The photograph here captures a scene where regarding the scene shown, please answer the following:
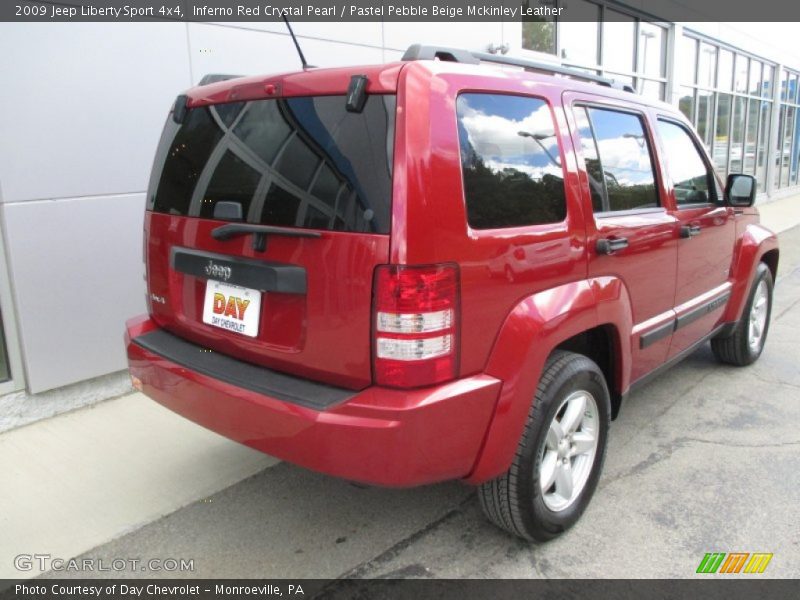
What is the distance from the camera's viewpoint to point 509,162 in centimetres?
239

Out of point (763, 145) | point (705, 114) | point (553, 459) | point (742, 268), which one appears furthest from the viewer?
point (763, 145)

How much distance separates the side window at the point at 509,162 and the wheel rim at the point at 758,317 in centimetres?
287

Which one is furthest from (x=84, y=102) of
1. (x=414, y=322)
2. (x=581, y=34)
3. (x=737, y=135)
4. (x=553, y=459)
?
(x=737, y=135)

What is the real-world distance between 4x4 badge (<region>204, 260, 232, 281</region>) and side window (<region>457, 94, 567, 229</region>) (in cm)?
93

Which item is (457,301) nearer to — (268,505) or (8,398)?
(268,505)

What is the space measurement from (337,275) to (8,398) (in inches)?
109

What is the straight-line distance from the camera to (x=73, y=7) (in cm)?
387

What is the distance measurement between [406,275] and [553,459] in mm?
1140

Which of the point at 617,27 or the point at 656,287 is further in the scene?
the point at 617,27

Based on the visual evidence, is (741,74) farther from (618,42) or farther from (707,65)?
(618,42)

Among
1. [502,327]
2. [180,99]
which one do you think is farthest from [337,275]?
[180,99]

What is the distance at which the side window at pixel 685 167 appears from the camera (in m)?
3.62

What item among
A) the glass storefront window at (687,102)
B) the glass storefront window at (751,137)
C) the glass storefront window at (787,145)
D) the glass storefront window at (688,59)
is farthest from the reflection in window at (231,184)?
the glass storefront window at (787,145)

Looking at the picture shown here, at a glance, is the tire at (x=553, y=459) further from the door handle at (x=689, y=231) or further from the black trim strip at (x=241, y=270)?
the door handle at (x=689, y=231)
